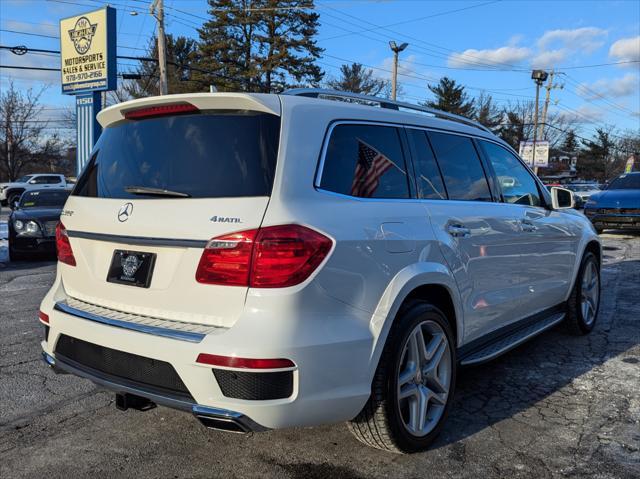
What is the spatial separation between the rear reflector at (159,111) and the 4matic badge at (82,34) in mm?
13413

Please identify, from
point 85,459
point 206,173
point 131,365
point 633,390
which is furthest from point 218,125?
point 633,390

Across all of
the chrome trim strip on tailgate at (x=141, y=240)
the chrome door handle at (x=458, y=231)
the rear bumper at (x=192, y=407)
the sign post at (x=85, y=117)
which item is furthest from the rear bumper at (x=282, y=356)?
the sign post at (x=85, y=117)

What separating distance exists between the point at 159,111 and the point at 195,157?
1.42 feet

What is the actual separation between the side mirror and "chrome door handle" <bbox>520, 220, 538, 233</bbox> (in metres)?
0.68

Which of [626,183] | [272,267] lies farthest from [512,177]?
[626,183]

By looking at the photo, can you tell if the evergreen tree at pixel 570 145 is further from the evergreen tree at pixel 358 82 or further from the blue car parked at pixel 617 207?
the blue car parked at pixel 617 207

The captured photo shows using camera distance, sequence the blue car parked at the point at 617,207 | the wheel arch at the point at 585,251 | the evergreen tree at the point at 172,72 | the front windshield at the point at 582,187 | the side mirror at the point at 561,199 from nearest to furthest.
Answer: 1. the side mirror at the point at 561,199
2. the wheel arch at the point at 585,251
3. the blue car parked at the point at 617,207
4. the front windshield at the point at 582,187
5. the evergreen tree at the point at 172,72

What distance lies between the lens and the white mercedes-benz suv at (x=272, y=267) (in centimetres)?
244

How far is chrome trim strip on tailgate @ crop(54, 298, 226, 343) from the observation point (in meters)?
2.50

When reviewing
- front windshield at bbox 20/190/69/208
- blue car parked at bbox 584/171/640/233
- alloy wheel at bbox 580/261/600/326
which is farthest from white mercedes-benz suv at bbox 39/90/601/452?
blue car parked at bbox 584/171/640/233

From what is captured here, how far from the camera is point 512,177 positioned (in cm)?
457

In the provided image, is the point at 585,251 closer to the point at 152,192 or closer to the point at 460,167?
the point at 460,167

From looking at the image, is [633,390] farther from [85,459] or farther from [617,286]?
[617,286]

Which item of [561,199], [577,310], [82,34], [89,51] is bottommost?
[577,310]
